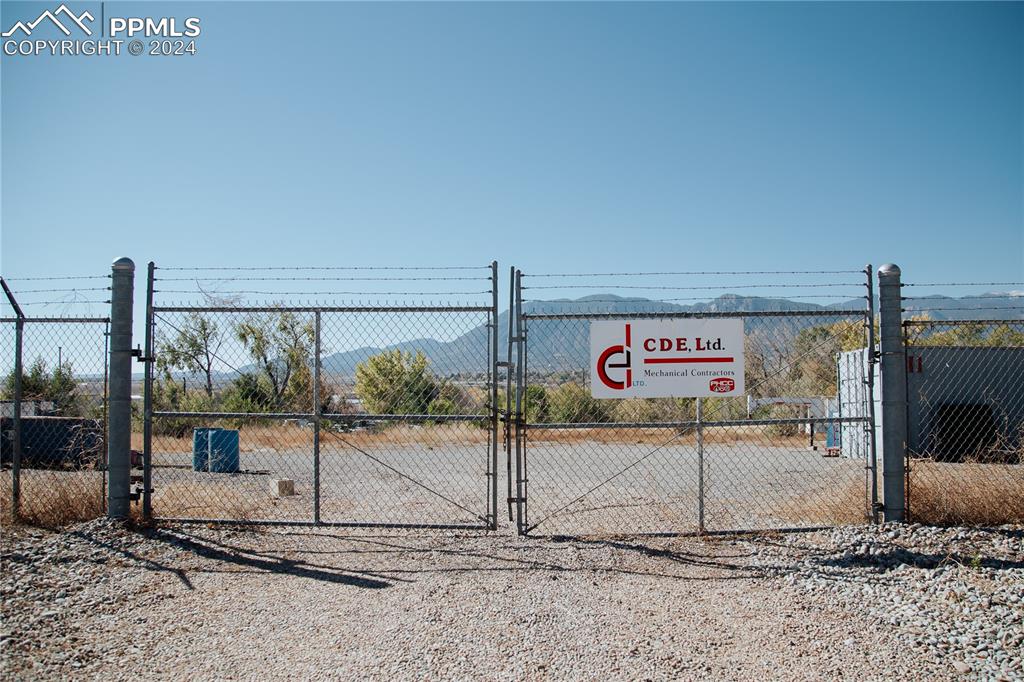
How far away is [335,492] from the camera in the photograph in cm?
1010

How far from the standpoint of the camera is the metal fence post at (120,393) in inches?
279

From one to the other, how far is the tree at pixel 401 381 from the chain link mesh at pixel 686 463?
1438 mm

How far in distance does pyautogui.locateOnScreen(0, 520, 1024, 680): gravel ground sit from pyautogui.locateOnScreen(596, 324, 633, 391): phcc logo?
1.53 m

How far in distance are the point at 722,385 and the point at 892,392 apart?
68.5 inches

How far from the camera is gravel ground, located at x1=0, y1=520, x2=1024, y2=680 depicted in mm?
4273

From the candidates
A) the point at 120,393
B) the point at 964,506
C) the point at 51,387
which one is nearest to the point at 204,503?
the point at 120,393

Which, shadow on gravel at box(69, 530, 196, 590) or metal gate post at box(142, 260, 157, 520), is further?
metal gate post at box(142, 260, 157, 520)

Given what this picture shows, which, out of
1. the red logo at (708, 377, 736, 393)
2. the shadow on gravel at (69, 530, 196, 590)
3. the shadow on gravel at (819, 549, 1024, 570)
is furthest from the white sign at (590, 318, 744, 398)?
the shadow on gravel at (69, 530, 196, 590)

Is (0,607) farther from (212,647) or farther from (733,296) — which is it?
(733,296)

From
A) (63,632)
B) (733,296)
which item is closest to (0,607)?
A: (63,632)

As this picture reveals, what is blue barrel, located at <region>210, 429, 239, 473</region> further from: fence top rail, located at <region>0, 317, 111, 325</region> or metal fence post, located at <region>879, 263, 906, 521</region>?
metal fence post, located at <region>879, 263, 906, 521</region>

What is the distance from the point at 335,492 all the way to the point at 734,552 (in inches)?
230

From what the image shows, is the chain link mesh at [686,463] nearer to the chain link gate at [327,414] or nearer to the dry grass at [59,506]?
the chain link gate at [327,414]

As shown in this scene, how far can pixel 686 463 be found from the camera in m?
14.9
